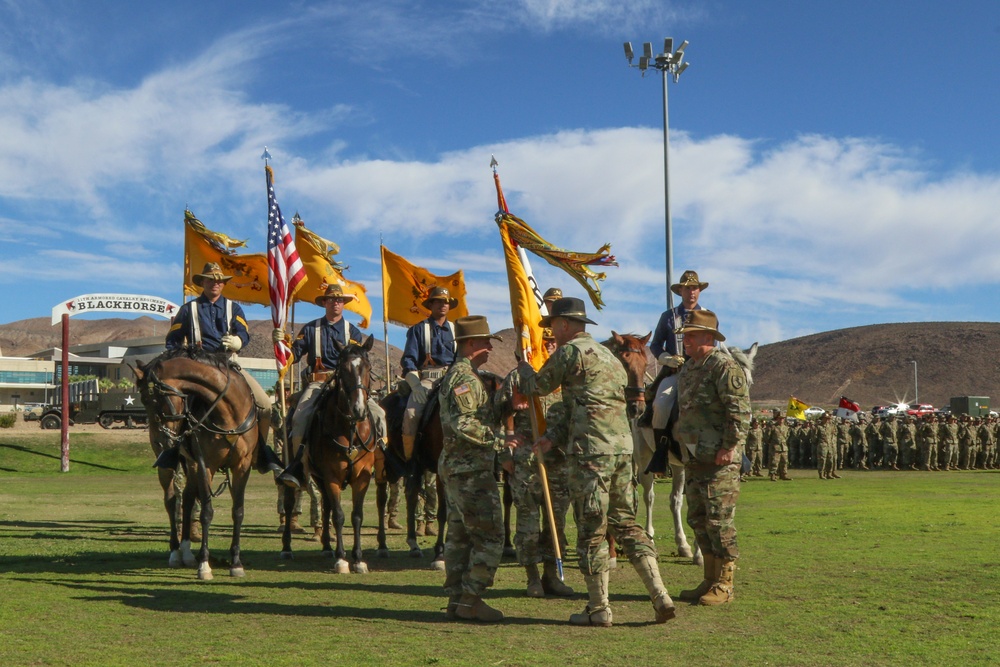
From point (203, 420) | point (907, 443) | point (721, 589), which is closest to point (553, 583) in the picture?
point (721, 589)

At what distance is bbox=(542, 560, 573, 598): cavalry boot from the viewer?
8.97 metres

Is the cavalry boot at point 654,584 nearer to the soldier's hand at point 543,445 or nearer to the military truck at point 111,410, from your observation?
the soldier's hand at point 543,445

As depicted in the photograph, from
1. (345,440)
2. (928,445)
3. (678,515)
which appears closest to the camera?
(345,440)

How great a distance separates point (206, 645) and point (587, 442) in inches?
123

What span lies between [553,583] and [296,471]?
11.1 ft

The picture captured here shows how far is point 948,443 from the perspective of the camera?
34.8 m

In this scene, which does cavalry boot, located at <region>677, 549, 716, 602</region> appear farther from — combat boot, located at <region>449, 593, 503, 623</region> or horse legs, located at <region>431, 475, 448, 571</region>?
horse legs, located at <region>431, 475, 448, 571</region>

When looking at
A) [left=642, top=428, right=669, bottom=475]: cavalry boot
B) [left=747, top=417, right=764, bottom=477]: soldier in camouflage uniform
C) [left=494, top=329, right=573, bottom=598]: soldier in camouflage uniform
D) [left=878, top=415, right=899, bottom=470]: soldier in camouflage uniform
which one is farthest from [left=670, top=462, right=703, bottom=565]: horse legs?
[left=878, top=415, right=899, bottom=470]: soldier in camouflage uniform

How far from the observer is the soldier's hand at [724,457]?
8.18 m

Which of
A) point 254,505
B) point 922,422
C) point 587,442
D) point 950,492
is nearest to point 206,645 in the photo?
point 587,442

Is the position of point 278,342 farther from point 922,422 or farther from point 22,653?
point 922,422

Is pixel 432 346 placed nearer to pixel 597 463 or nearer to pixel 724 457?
pixel 724 457

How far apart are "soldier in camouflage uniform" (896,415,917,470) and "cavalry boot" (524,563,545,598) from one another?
1172 inches

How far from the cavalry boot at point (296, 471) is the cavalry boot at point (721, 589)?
471 centimetres
